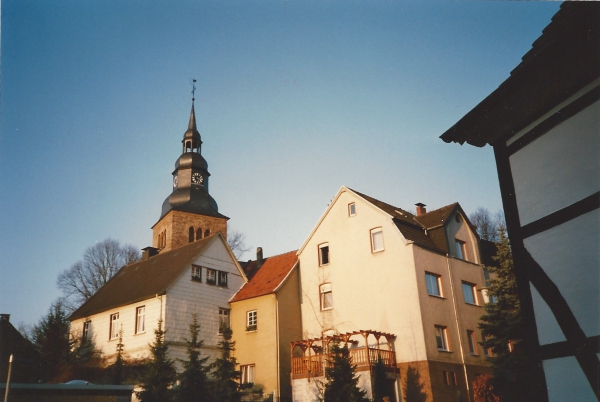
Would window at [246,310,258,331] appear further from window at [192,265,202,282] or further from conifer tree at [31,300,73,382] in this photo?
conifer tree at [31,300,73,382]

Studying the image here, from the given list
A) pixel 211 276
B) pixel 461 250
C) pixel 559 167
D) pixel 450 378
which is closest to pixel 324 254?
pixel 211 276

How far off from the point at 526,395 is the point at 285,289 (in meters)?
14.9

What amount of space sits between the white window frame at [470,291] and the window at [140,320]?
1702cm

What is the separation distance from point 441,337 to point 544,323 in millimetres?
18007

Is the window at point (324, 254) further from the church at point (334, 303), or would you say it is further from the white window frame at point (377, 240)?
the white window frame at point (377, 240)

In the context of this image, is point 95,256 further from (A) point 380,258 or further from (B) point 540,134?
(B) point 540,134

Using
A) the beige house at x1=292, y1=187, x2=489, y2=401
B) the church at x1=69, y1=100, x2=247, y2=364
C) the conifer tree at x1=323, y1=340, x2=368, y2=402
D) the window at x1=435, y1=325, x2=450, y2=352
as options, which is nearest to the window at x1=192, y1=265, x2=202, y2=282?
the church at x1=69, y1=100, x2=247, y2=364

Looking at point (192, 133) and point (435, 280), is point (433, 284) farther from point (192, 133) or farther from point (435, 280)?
point (192, 133)

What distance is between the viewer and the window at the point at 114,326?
99.2ft

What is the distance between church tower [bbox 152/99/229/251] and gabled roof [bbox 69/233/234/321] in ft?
62.0

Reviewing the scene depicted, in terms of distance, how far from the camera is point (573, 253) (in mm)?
7621

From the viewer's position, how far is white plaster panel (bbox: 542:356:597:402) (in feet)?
23.5

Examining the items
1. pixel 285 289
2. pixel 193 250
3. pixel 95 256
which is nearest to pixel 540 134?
pixel 285 289

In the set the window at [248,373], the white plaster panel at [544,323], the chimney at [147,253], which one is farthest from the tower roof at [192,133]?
the white plaster panel at [544,323]
